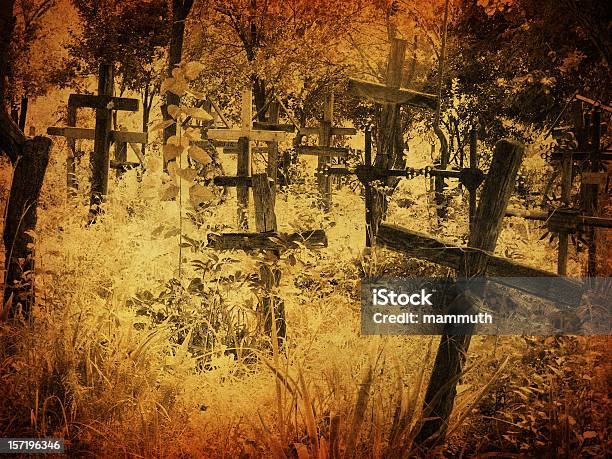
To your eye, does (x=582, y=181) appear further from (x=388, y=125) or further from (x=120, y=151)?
(x=120, y=151)

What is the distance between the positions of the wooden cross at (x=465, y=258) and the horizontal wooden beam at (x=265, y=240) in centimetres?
132

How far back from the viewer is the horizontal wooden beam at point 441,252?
3.55 meters

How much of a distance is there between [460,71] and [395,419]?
26.4ft

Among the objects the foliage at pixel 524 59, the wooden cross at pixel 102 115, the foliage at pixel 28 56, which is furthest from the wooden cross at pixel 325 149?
the foliage at pixel 28 56

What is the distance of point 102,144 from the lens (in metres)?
7.39

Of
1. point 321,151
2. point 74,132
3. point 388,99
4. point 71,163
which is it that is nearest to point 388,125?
point 388,99

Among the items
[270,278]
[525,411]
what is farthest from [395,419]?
[270,278]

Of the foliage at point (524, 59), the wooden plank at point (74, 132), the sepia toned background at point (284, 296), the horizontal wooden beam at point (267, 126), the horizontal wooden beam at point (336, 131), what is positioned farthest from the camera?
the horizontal wooden beam at point (336, 131)

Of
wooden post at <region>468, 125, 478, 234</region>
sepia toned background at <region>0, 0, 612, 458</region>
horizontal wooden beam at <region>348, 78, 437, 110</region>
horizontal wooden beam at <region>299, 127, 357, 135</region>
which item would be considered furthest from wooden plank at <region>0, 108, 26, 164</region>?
horizontal wooden beam at <region>299, 127, 357, 135</region>

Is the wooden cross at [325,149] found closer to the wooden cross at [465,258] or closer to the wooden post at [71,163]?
the wooden post at [71,163]

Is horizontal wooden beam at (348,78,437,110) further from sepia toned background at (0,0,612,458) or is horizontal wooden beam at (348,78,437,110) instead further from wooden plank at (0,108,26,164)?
wooden plank at (0,108,26,164)

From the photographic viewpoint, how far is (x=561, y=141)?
812cm

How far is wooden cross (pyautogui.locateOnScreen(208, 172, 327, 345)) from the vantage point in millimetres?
4898

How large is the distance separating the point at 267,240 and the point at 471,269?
1.77m
